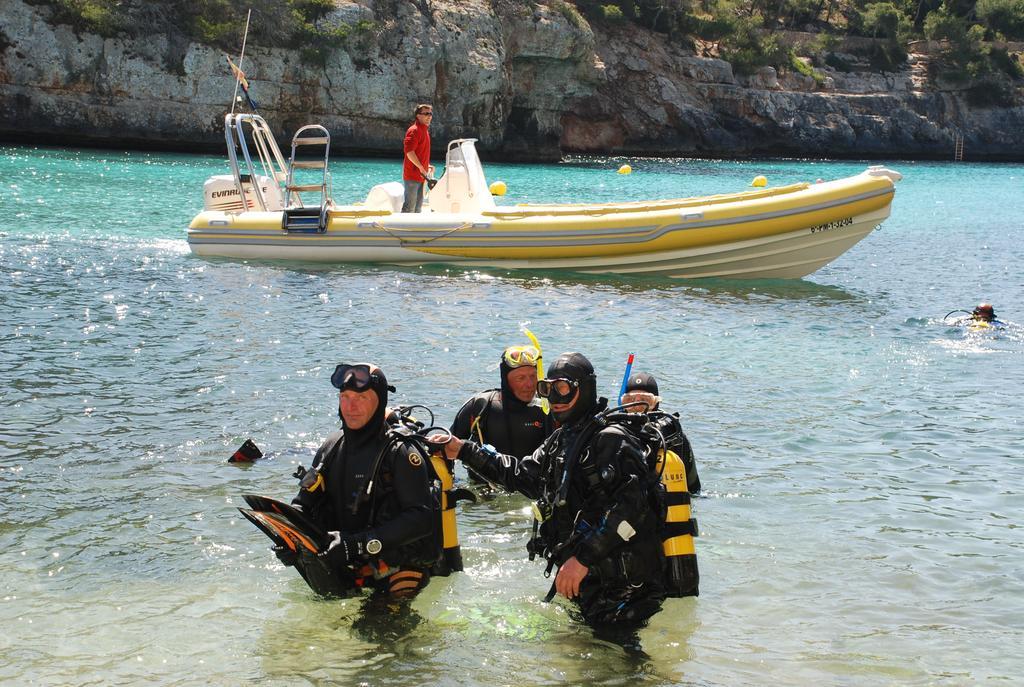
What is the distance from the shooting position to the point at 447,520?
14.7 feet

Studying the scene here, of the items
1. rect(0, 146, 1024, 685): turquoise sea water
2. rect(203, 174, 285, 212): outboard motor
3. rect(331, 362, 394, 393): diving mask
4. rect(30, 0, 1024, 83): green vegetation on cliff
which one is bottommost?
rect(0, 146, 1024, 685): turquoise sea water

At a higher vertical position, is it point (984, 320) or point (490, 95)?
point (490, 95)

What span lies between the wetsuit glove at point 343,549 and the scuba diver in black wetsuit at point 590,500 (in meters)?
0.50

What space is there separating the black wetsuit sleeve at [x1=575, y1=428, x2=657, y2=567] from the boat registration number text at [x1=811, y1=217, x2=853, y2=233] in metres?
10.7

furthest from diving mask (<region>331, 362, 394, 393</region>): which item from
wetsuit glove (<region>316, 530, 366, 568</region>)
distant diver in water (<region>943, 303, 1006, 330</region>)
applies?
distant diver in water (<region>943, 303, 1006, 330</region>)

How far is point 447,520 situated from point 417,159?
10431 millimetres

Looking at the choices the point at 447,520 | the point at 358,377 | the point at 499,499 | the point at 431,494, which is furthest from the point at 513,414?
the point at 358,377

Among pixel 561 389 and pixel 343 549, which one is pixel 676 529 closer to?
pixel 561 389

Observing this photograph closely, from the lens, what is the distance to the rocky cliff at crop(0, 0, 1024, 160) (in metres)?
35.8

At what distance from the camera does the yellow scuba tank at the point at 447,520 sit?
4422 millimetres

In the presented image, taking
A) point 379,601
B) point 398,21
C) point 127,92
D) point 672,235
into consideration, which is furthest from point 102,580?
point 398,21

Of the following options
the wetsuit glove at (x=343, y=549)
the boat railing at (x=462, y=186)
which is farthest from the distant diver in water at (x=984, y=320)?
the wetsuit glove at (x=343, y=549)

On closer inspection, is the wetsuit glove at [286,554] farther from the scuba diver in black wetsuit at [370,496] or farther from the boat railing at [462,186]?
the boat railing at [462,186]

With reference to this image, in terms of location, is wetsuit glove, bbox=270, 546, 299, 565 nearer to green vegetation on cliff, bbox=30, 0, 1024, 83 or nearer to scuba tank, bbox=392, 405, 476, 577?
scuba tank, bbox=392, 405, 476, 577
